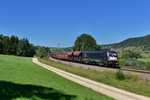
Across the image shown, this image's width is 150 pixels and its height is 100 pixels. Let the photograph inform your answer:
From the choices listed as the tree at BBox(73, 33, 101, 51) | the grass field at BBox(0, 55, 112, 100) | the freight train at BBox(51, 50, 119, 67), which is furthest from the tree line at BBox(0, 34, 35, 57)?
the grass field at BBox(0, 55, 112, 100)

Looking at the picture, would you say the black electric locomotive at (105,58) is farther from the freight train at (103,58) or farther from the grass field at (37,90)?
the grass field at (37,90)

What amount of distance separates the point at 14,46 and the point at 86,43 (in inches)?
2097

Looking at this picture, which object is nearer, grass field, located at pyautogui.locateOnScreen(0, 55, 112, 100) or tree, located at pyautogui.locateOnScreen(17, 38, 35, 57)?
grass field, located at pyautogui.locateOnScreen(0, 55, 112, 100)

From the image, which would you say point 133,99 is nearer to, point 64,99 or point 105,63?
point 64,99

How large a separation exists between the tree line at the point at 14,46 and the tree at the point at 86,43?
41449mm

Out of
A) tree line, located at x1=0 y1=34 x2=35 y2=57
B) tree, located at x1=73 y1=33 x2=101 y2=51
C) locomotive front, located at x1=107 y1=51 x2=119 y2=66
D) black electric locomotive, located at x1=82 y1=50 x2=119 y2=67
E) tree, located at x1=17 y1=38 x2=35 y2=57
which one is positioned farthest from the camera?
tree, located at x1=17 y1=38 x2=35 y2=57

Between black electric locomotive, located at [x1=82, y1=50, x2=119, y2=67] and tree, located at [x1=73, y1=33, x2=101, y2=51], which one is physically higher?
tree, located at [x1=73, y1=33, x2=101, y2=51]

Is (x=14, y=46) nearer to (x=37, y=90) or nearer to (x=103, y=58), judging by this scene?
(x=103, y=58)

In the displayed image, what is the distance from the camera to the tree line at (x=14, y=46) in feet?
347

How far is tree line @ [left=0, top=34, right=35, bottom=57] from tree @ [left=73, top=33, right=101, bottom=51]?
4145 cm

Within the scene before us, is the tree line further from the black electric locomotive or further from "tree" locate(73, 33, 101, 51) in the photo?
the black electric locomotive

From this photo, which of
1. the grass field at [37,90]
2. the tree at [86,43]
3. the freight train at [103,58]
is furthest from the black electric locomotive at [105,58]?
the tree at [86,43]

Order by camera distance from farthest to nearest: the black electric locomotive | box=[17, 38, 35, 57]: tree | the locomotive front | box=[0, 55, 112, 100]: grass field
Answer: box=[17, 38, 35, 57]: tree
the black electric locomotive
the locomotive front
box=[0, 55, 112, 100]: grass field

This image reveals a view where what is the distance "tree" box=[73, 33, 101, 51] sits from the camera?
313 ft
